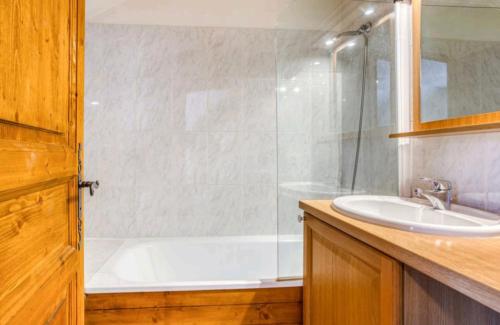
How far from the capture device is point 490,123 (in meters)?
0.91

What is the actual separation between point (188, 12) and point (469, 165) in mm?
2099

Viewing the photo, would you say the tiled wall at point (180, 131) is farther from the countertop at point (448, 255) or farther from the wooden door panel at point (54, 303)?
the countertop at point (448, 255)

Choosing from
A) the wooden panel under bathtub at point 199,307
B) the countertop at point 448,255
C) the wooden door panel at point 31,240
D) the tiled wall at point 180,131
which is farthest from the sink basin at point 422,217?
the tiled wall at point 180,131

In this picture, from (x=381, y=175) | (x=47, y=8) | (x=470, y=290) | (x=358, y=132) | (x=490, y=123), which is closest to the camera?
(x=470, y=290)

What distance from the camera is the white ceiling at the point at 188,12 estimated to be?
2127 millimetres

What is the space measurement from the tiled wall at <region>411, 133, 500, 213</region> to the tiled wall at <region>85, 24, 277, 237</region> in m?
1.27

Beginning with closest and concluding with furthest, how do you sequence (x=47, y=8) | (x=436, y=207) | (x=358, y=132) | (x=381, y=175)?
(x=47, y=8) → (x=436, y=207) → (x=381, y=175) → (x=358, y=132)

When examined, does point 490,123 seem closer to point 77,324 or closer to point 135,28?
point 77,324

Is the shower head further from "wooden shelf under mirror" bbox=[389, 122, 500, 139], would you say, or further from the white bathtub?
the white bathtub

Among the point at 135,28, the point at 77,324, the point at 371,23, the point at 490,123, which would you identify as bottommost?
the point at 77,324

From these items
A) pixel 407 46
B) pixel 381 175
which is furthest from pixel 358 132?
pixel 407 46

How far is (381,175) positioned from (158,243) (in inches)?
65.9

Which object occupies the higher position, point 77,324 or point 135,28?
point 135,28

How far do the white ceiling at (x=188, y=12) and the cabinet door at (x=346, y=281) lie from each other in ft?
5.74
